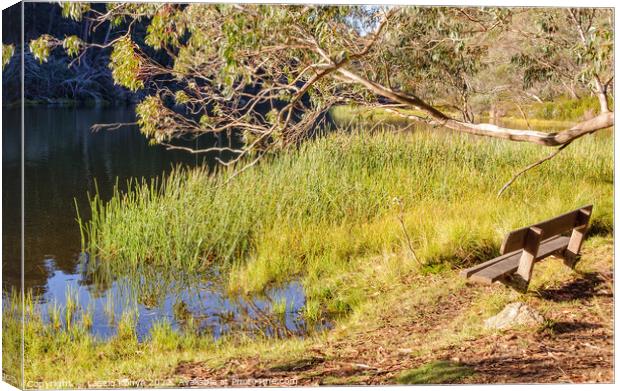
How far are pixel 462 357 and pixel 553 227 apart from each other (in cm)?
93

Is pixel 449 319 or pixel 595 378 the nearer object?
pixel 595 378

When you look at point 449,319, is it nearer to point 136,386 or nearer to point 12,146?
point 136,386

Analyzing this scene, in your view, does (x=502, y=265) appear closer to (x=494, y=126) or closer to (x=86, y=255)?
(x=494, y=126)

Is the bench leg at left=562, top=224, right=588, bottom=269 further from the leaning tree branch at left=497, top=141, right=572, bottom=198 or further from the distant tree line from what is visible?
the distant tree line

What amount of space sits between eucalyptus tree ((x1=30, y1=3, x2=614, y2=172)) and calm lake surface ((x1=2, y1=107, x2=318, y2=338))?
395 millimetres

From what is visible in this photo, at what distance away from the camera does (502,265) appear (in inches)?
166

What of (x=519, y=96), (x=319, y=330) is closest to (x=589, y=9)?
(x=519, y=96)

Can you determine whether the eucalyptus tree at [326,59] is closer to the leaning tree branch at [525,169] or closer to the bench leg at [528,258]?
the leaning tree branch at [525,169]

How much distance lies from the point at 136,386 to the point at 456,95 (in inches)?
101

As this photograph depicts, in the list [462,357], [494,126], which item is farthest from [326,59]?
[462,357]

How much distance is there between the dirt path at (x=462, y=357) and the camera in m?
3.82

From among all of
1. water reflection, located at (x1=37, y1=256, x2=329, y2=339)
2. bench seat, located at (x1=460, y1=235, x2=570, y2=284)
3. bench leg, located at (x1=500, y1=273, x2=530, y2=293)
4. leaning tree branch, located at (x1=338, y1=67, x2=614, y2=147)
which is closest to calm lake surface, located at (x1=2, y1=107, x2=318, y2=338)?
water reflection, located at (x1=37, y1=256, x2=329, y2=339)

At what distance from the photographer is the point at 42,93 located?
422cm

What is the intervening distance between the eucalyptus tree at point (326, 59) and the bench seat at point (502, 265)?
2.27 ft
